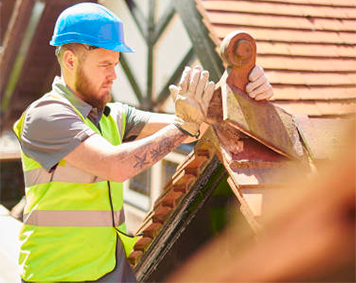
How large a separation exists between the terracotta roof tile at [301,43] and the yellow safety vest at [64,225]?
69.4 inches

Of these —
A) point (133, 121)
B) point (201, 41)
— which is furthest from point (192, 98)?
point (201, 41)

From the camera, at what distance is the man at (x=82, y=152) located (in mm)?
1916

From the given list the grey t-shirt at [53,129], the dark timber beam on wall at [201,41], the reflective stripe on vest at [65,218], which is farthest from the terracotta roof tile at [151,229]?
the dark timber beam on wall at [201,41]

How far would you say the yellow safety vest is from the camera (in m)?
2.04

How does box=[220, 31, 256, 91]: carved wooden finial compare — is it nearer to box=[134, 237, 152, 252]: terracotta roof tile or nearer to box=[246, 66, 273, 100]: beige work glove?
box=[246, 66, 273, 100]: beige work glove

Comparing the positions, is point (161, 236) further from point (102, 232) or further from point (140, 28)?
point (140, 28)

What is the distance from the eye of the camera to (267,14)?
159 inches

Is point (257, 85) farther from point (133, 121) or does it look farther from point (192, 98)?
point (133, 121)

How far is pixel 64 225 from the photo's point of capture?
2072 millimetres

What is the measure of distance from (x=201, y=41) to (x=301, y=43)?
1.04 meters

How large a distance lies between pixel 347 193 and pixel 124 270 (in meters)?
2.04

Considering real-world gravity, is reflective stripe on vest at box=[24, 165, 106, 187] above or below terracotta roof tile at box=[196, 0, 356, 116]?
below

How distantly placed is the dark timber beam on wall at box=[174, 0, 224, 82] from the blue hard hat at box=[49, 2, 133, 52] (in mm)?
2341

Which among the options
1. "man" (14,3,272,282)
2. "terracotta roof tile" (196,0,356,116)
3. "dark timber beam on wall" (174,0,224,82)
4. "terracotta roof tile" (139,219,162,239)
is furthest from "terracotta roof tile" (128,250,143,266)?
"dark timber beam on wall" (174,0,224,82)
